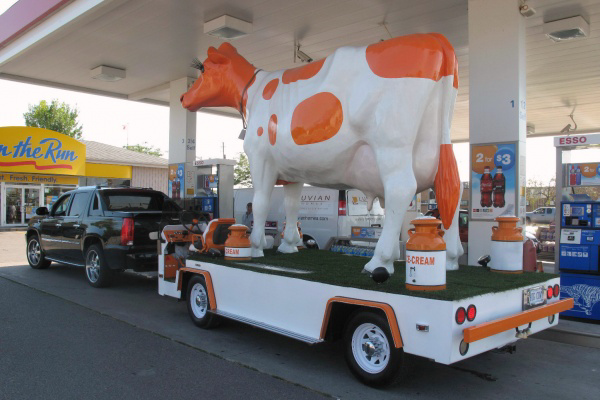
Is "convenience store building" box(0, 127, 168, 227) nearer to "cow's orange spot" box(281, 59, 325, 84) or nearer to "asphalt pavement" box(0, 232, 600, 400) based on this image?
"asphalt pavement" box(0, 232, 600, 400)

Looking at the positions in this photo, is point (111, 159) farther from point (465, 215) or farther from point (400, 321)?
point (400, 321)

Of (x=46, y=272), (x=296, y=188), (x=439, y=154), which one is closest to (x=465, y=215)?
(x=296, y=188)

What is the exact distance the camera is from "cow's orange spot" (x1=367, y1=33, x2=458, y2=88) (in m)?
4.56

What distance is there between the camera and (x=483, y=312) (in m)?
3.70

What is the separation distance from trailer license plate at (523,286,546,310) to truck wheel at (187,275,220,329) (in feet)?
11.1

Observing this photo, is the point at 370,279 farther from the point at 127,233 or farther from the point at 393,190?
the point at 127,233

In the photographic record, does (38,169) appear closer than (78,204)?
No

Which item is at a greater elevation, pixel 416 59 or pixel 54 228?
pixel 416 59

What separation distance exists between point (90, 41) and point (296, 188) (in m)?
6.46

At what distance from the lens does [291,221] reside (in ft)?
22.7

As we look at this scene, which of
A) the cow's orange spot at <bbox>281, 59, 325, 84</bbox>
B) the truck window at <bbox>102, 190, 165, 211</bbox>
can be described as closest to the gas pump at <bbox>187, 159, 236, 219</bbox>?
the truck window at <bbox>102, 190, 165, 211</bbox>

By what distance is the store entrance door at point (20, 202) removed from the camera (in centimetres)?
2425

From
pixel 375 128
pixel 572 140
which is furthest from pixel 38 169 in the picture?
pixel 572 140

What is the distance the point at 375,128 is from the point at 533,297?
2.11 meters
